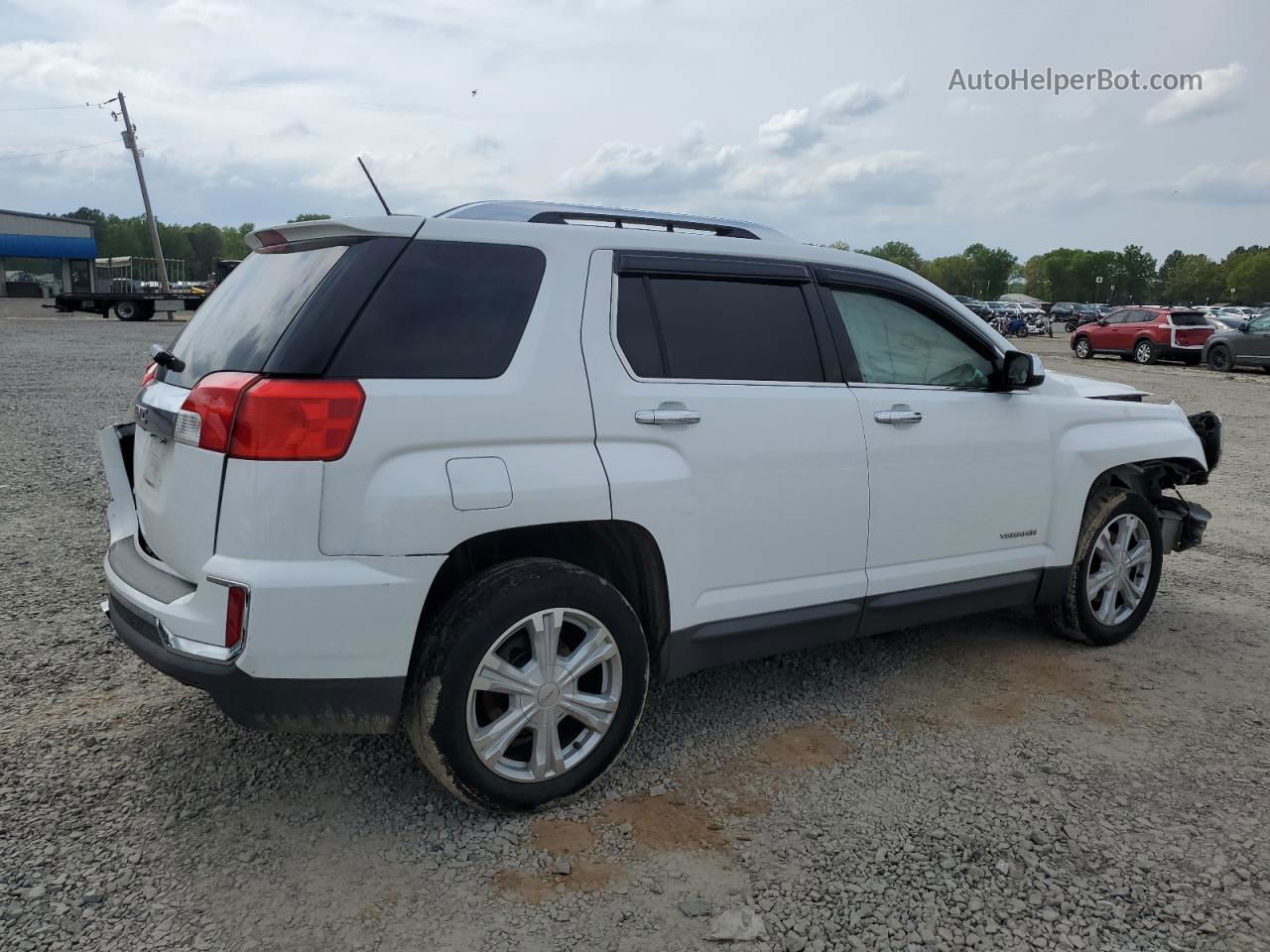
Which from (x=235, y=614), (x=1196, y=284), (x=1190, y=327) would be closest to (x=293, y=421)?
(x=235, y=614)

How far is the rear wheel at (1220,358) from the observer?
23.7 meters

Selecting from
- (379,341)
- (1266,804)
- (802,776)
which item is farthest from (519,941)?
(1266,804)

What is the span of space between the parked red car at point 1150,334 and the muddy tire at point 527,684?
1041 inches

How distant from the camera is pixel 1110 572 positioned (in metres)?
4.67

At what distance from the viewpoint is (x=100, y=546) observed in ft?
19.2

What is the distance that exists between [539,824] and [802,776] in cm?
94

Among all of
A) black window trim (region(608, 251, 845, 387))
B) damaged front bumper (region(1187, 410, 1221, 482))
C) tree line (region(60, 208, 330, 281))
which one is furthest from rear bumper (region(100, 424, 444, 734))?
tree line (region(60, 208, 330, 281))

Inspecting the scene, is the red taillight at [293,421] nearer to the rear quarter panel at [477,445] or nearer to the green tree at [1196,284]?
the rear quarter panel at [477,445]

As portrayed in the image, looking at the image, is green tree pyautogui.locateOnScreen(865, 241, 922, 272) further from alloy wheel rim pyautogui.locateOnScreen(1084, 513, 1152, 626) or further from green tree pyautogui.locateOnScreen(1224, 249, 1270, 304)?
alloy wheel rim pyautogui.locateOnScreen(1084, 513, 1152, 626)

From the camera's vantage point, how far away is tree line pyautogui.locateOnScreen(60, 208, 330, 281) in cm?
12575

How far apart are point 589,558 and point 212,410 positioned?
128 centimetres

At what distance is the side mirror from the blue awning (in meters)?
68.7

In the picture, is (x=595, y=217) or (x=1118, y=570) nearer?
(x=595, y=217)

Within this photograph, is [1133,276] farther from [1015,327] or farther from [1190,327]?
[1190,327]
